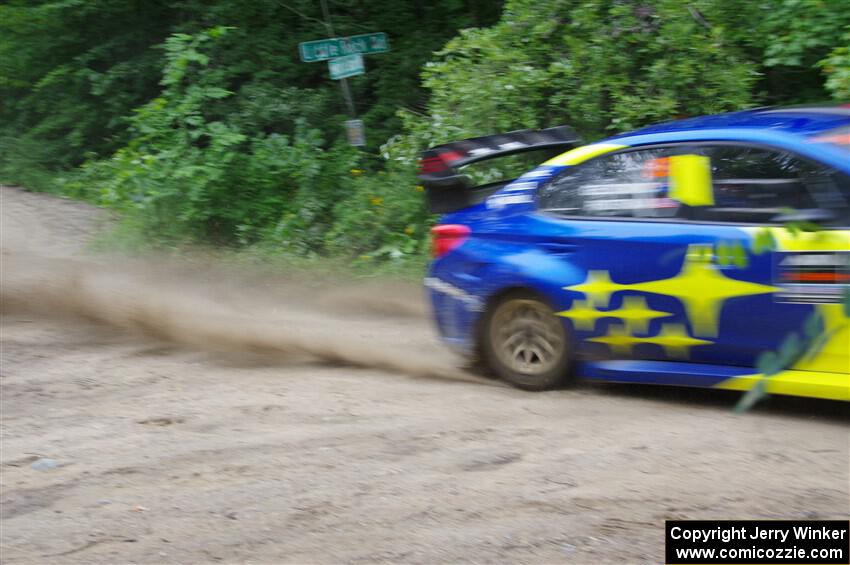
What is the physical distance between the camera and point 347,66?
450 inches

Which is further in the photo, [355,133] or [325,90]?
[325,90]

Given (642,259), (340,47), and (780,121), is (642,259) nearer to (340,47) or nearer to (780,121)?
(780,121)

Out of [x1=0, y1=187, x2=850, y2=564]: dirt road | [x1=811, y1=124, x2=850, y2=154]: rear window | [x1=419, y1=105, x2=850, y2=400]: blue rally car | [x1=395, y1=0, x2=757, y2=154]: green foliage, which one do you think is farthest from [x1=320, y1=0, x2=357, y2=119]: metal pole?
[x1=811, y1=124, x2=850, y2=154]: rear window

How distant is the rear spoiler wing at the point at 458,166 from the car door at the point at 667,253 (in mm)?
668

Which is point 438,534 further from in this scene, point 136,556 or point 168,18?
point 168,18

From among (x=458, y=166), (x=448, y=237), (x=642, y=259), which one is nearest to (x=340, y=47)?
(x=458, y=166)

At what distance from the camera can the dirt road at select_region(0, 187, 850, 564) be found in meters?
4.25

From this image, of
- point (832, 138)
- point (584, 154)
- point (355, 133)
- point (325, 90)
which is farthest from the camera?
point (325, 90)

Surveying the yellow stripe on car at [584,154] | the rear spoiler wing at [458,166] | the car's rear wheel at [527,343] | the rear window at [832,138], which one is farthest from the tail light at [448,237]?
the rear window at [832,138]

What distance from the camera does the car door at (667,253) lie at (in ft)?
17.2

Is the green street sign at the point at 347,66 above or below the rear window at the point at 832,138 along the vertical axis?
above

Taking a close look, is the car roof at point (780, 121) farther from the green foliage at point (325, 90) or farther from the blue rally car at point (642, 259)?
the green foliage at point (325, 90)

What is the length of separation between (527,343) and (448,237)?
0.88 meters

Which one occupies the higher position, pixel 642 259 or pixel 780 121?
pixel 780 121
